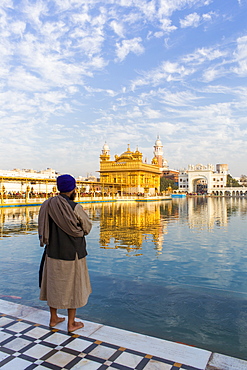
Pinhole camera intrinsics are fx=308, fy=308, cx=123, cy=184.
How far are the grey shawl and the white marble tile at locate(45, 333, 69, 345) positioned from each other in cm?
104

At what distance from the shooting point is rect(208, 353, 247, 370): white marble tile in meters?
2.85

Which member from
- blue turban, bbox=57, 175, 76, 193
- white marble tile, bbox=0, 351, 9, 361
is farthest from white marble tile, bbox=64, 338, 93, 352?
blue turban, bbox=57, 175, 76, 193

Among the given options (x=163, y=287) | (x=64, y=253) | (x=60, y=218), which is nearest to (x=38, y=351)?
(x=64, y=253)

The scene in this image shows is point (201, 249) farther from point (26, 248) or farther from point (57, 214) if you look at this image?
point (57, 214)

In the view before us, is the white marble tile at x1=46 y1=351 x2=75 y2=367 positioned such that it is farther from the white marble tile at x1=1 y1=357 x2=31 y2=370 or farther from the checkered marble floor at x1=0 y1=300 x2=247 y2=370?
the white marble tile at x1=1 y1=357 x2=31 y2=370

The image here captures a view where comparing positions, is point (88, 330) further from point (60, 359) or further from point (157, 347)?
point (157, 347)

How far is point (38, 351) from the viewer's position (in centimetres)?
314

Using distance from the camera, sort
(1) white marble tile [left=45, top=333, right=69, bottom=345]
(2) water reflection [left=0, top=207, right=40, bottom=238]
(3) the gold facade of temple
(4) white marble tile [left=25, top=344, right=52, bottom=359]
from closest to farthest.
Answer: (4) white marble tile [left=25, top=344, right=52, bottom=359] < (1) white marble tile [left=45, top=333, right=69, bottom=345] < (2) water reflection [left=0, top=207, right=40, bottom=238] < (3) the gold facade of temple

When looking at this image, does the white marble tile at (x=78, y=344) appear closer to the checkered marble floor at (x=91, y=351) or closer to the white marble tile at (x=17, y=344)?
the checkered marble floor at (x=91, y=351)

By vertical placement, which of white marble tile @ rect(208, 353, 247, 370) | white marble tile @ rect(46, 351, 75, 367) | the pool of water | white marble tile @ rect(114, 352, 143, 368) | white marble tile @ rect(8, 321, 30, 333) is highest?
white marble tile @ rect(8, 321, 30, 333)

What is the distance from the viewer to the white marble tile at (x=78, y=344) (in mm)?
3189

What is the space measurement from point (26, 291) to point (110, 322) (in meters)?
1.86

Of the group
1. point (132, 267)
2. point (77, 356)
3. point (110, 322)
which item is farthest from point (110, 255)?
point (77, 356)

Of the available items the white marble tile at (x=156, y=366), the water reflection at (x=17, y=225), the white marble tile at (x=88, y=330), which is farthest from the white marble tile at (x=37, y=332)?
the water reflection at (x=17, y=225)
